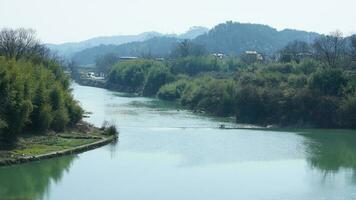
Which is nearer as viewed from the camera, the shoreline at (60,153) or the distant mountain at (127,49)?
the shoreline at (60,153)

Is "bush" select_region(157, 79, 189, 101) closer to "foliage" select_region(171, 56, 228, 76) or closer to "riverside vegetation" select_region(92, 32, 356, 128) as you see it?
"riverside vegetation" select_region(92, 32, 356, 128)

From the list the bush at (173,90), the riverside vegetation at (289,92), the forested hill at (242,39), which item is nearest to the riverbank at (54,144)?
the riverside vegetation at (289,92)

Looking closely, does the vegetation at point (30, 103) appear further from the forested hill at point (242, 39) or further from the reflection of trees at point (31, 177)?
the forested hill at point (242, 39)

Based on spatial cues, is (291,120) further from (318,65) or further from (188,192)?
(188,192)

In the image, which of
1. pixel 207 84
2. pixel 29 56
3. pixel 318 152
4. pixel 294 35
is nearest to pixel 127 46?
pixel 294 35

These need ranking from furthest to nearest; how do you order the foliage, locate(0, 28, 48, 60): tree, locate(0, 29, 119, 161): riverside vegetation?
the foliage → locate(0, 28, 48, 60): tree → locate(0, 29, 119, 161): riverside vegetation

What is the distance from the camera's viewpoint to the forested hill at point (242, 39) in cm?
12606

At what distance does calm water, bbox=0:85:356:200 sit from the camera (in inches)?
760

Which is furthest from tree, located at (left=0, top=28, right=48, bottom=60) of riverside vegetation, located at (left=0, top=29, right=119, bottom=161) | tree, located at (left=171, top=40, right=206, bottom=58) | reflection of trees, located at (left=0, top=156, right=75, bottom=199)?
tree, located at (left=171, top=40, right=206, bottom=58)

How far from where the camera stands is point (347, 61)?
49219mm

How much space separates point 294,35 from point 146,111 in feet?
360

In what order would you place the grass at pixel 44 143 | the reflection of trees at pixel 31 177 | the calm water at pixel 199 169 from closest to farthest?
A: the reflection of trees at pixel 31 177, the calm water at pixel 199 169, the grass at pixel 44 143

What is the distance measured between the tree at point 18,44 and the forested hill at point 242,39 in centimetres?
7671

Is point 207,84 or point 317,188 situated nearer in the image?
point 317,188
